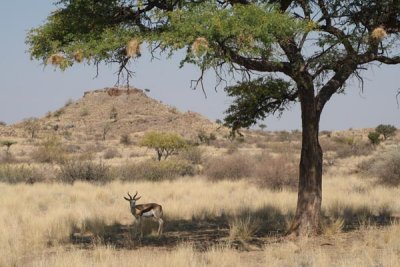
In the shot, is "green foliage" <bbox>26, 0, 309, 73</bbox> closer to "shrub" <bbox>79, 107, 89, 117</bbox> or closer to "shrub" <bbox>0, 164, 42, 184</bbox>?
"shrub" <bbox>0, 164, 42, 184</bbox>

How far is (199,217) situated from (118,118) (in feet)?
235

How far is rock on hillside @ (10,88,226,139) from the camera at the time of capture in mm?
82250

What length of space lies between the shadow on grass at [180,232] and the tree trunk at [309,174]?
1.09m

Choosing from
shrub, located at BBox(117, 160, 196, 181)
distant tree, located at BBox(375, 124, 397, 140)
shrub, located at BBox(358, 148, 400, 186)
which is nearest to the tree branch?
shrub, located at BBox(358, 148, 400, 186)

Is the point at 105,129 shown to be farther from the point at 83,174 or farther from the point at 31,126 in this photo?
the point at 83,174

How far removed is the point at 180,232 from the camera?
49.5 feet

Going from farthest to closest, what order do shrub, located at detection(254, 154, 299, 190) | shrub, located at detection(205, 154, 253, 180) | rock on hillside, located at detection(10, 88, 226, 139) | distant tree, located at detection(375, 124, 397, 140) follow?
rock on hillside, located at detection(10, 88, 226, 139), distant tree, located at detection(375, 124, 397, 140), shrub, located at detection(205, 154, 253, 180), shrub, located at detection(254, 154, 299, 190)

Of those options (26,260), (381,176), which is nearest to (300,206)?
(26,260)

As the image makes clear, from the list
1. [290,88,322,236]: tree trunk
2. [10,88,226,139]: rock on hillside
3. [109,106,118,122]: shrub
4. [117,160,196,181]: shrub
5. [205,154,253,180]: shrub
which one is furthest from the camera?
[109,106,118,122]: shrub

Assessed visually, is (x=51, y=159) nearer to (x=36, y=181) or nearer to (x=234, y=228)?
(x=36, y=181)

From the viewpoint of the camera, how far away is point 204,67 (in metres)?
8.92

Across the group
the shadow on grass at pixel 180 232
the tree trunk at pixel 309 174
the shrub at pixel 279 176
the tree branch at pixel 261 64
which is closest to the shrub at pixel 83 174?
the shrub at pixel 279 176

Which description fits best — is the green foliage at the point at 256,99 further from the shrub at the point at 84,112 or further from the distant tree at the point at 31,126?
the shrub at the point at 84,112

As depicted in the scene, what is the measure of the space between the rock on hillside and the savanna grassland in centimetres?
4655
